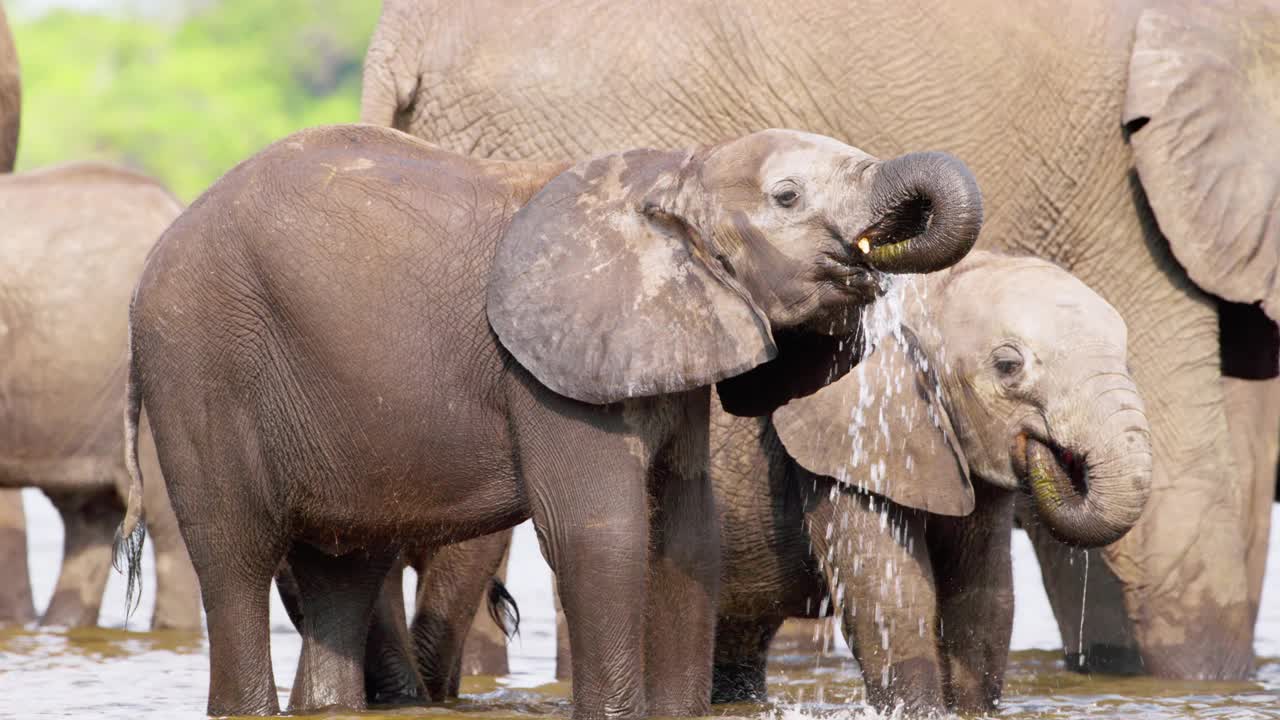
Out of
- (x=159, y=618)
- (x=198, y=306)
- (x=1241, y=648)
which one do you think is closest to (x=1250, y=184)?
(x=1241, y=648)

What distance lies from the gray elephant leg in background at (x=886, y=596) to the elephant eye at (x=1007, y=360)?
16.7 inches

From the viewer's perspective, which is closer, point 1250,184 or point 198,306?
point 198,306

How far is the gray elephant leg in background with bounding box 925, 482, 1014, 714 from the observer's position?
6.07m

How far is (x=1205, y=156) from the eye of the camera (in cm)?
724

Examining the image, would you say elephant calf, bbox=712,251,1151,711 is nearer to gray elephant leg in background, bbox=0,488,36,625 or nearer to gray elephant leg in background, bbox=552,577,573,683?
gray elephant leg in background, bbox=552,577,573,683

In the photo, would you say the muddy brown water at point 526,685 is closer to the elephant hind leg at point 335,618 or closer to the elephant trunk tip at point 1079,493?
the elephant hind leg at point 335,618

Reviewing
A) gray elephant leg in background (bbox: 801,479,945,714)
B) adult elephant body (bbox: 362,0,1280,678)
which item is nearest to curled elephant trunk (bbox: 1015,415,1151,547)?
gray elephant leg in background (bbox: 801,479,945,714)

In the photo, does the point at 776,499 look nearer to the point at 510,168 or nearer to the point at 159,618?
the point at 510,168

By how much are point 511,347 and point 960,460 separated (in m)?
1.33

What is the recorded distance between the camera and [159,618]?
29.5ft

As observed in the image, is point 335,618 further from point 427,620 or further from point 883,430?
point 883,430

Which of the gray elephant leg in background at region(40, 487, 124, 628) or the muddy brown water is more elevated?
the gray elephant leg in background at region(40, 487, 124, 628)

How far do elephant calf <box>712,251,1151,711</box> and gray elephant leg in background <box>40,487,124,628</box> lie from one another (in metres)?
3.84

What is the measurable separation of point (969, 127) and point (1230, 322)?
118cm
